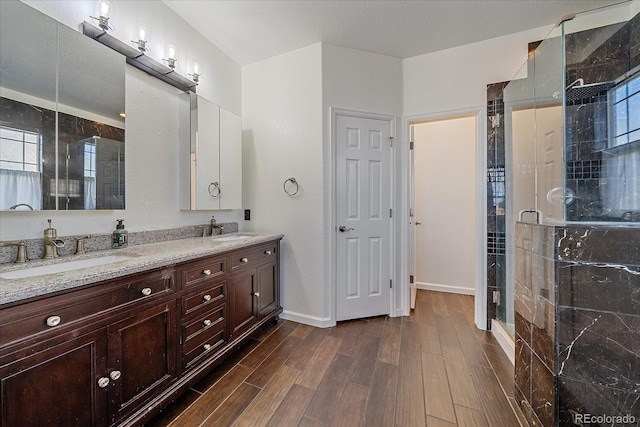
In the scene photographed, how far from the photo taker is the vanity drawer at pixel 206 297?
4.96 ft

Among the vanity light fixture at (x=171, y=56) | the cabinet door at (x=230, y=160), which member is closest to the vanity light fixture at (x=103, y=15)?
the vanity light fixture at (x=171, y=56)

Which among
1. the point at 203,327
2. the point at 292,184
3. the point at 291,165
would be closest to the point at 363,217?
the point at 292,184

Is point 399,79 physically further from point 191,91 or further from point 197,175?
point 197,175

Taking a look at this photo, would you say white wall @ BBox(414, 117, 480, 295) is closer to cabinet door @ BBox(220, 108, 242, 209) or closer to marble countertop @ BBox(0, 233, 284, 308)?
cabinet door @ BBox(220, 108, 242, 209)

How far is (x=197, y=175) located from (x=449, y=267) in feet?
10.8

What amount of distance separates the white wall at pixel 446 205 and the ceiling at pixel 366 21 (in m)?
1.22

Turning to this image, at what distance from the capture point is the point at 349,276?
8.50 feet

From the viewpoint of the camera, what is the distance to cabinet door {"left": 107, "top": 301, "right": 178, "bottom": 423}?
3.74 ft

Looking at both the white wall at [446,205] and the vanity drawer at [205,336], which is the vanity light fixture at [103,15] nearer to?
the vanity drawer at [205,336]

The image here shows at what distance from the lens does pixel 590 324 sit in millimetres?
1140

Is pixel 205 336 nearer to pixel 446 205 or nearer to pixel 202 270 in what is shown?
pixel 202 270

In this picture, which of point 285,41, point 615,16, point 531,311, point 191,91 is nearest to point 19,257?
point 191,91

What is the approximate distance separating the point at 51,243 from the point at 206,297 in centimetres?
84

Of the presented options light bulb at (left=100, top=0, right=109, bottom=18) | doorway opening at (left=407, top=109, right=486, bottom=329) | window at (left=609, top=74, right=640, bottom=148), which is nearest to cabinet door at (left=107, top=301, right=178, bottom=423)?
light bulb at (left=100, top=0, right=109, bottom=18)
